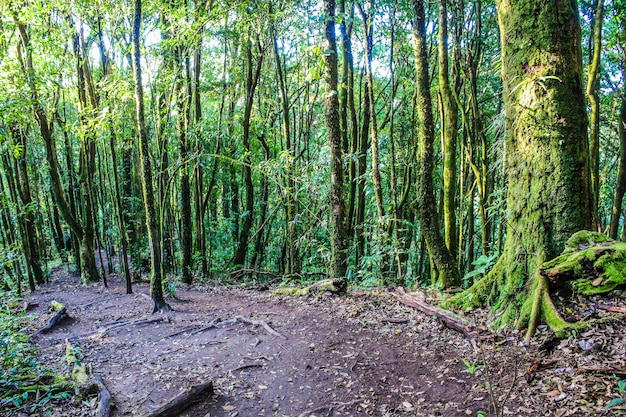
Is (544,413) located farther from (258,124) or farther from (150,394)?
(258,124)

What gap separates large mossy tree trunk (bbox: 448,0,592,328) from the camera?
446 cm

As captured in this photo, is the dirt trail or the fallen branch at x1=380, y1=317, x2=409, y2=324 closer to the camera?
the dirt trail

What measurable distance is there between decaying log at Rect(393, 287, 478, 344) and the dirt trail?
0.41ft

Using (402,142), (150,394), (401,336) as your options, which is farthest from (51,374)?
(402,142)

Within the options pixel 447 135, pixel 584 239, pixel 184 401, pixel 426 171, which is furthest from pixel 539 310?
pixel 447 135

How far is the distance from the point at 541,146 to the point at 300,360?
161 inches

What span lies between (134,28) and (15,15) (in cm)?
628

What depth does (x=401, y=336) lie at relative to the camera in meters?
5.41

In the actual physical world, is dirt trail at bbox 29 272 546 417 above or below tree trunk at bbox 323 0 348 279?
below

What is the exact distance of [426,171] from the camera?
7523 millimetres

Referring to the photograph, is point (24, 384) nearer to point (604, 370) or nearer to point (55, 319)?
point (55, 319)

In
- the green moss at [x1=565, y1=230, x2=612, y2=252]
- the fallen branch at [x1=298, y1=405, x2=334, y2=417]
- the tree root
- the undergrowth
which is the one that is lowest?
the fallen branch at [x1=298, y1=405, x2=334, y2=417]

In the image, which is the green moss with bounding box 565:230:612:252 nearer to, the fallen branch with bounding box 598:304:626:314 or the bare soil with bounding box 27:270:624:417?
the fallen branch with bounding box 598:304:626:314

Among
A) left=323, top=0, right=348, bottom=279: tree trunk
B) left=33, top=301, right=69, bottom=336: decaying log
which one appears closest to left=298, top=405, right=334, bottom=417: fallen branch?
left=323, top=0, right=348, bottom=279: tree trunk
